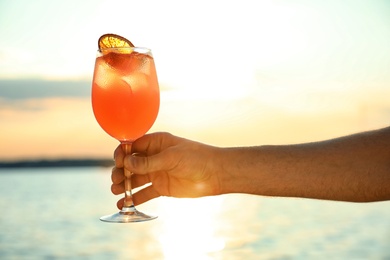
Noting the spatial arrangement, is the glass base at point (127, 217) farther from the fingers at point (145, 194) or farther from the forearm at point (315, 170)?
the forearm at point (315, 170)

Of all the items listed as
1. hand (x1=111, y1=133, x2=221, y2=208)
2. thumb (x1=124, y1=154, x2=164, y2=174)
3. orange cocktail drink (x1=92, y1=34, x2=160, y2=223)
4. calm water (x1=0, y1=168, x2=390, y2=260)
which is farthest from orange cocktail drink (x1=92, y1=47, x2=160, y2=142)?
calm water (x1=0, y1=168, x2=390, y2=260)

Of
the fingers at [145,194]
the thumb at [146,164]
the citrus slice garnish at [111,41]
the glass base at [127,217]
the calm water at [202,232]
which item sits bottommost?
the calm water at [202,232]

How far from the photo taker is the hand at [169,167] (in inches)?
107

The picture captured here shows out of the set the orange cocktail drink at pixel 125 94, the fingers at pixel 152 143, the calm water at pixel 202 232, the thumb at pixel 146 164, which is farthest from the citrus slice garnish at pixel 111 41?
the calm water at pixel 202 232

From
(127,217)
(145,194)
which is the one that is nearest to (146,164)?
(127,217)

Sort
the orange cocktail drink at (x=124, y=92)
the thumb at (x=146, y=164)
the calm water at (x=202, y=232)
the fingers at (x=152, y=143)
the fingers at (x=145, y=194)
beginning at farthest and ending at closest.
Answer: the calm water at (x=202, y=232) < the fingers at (x=145, y=194) < the fingers at (x=152, y=143) < the orange cocktail drink at (x=124, y=92) < the thumb at (x=146, y=164)

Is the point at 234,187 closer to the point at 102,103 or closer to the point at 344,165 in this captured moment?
the point at 344,165

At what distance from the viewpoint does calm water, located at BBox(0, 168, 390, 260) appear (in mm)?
18406

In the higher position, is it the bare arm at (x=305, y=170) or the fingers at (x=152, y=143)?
the fingers at (x=152, y=143)

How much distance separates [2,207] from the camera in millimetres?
32469

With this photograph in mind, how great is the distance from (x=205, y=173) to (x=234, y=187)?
0.15 m

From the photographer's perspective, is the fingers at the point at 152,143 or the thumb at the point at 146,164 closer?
the thumb at the point at 146,164

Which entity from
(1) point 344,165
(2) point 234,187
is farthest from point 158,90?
(1) point 344,165

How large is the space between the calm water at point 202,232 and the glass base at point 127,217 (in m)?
15.1
